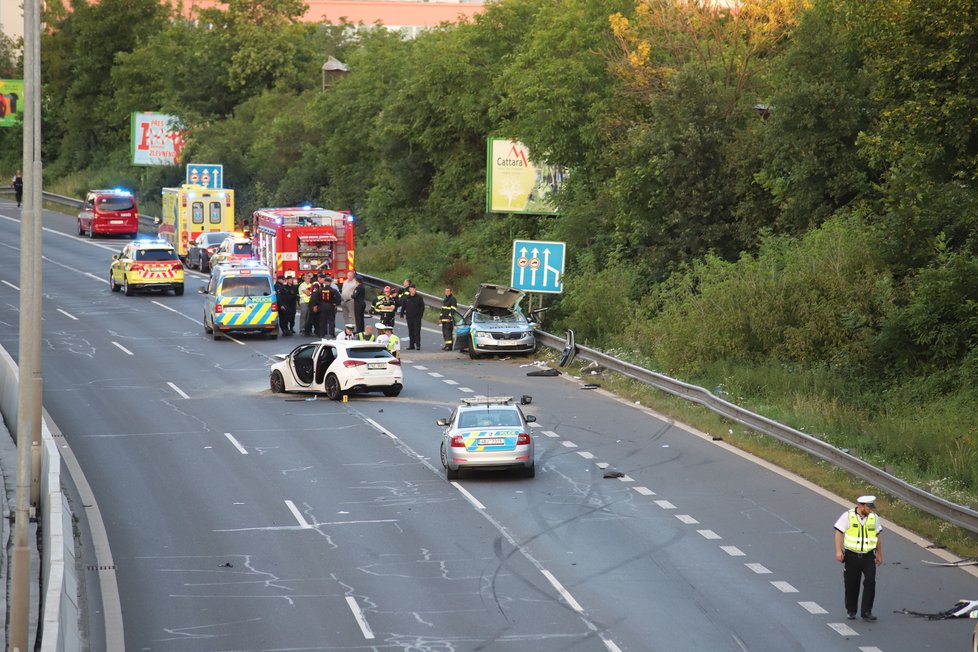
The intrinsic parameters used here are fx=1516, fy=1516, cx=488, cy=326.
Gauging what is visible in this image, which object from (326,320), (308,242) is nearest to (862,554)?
(326,320)

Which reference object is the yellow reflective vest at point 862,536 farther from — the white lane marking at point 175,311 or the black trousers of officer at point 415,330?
the white lane marking at point 175,311

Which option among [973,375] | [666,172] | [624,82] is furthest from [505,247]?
[973,375]

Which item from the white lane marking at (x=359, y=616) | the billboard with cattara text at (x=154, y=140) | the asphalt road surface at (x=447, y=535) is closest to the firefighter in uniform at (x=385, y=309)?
the asphalt road surface at (x=447, y=535)

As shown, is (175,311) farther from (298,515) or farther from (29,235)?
(29,235)

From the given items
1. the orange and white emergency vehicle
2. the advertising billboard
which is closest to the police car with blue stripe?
the orange and white emergency vehicle

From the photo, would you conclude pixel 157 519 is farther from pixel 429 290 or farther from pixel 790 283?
pixel 429 290

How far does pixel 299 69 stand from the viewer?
85312 mm

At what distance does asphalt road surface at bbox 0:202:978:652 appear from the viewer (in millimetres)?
16234

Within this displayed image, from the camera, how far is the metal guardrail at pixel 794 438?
19781 mm

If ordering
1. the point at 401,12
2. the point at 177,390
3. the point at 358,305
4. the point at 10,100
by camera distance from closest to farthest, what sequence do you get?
the point at 177,390, the point at 358,305, the point at 10,100, the point at 401,12

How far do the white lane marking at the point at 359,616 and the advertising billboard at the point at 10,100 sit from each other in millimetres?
83030

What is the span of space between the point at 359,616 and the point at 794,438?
33.7ft

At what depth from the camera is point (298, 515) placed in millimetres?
21688

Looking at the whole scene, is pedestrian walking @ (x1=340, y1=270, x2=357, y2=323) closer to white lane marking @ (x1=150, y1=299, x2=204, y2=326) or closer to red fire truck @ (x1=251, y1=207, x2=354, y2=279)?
white lane marking @ (x1=150, y1=299, x2=204, y2=326)
